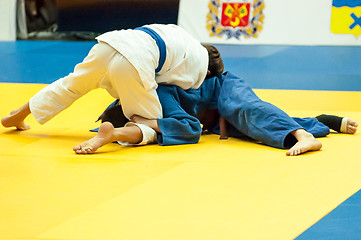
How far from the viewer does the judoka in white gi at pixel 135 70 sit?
299 cm

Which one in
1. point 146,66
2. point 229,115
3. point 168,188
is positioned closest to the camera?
point 168,188

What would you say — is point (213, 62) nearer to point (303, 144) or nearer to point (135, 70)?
point (135, 70)

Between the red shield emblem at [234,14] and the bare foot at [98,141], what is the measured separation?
4685mm

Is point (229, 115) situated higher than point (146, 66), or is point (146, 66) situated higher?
point (146, 66)

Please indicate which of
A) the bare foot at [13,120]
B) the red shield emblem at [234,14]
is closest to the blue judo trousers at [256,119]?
the bare foot at [13,120]

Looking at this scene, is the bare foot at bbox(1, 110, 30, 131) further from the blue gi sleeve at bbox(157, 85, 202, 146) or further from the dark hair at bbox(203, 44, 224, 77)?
the dark hair at bbox(203, 44, 224, 77)

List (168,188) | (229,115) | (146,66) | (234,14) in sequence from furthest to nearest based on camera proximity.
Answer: (234,14), (229,115), (146,66), (168,188)

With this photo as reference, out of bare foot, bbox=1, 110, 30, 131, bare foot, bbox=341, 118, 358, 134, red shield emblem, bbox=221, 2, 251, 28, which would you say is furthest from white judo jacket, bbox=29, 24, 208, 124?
red shield emblem, bbox=221, 2, 251, 28

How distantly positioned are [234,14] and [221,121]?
166 inches

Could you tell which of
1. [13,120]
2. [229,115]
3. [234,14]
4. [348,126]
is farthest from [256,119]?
Result: [234,14]

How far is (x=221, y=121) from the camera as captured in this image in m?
3.35

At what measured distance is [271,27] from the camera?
7.20 metres

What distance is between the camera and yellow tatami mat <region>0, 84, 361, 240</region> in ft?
6.39

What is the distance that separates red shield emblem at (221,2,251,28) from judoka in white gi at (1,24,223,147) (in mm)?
4094
